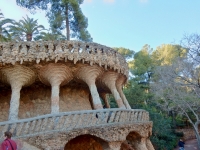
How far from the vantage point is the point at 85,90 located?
1155 centimetres

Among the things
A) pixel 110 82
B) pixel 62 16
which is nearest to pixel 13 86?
pixel 110 82

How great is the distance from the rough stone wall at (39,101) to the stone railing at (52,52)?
2248 mm

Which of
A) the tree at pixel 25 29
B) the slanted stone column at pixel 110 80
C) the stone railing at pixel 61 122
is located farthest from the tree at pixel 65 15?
the stone railing at pixel 61 122

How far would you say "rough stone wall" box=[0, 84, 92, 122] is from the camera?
991 cm

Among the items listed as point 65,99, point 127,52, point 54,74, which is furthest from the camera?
point 127,52

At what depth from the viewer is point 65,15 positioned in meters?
16.4

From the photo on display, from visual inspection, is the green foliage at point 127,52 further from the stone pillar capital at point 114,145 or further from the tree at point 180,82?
the stone pillar capital at point 114,145

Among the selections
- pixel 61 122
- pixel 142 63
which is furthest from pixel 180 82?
pixel 142 63

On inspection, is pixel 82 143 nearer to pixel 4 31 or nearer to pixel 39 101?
pixel 39 101

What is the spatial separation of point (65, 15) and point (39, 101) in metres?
8.47

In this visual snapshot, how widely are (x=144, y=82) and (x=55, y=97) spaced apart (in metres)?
19.1

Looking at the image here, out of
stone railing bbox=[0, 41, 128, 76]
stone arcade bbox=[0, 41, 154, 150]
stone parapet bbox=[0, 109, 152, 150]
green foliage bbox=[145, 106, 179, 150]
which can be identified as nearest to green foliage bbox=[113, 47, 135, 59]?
green foliage bbox=[145, 106, 179, 150]

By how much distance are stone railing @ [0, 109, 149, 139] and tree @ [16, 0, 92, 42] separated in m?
9.74

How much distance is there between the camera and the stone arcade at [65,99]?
22.0 feet
